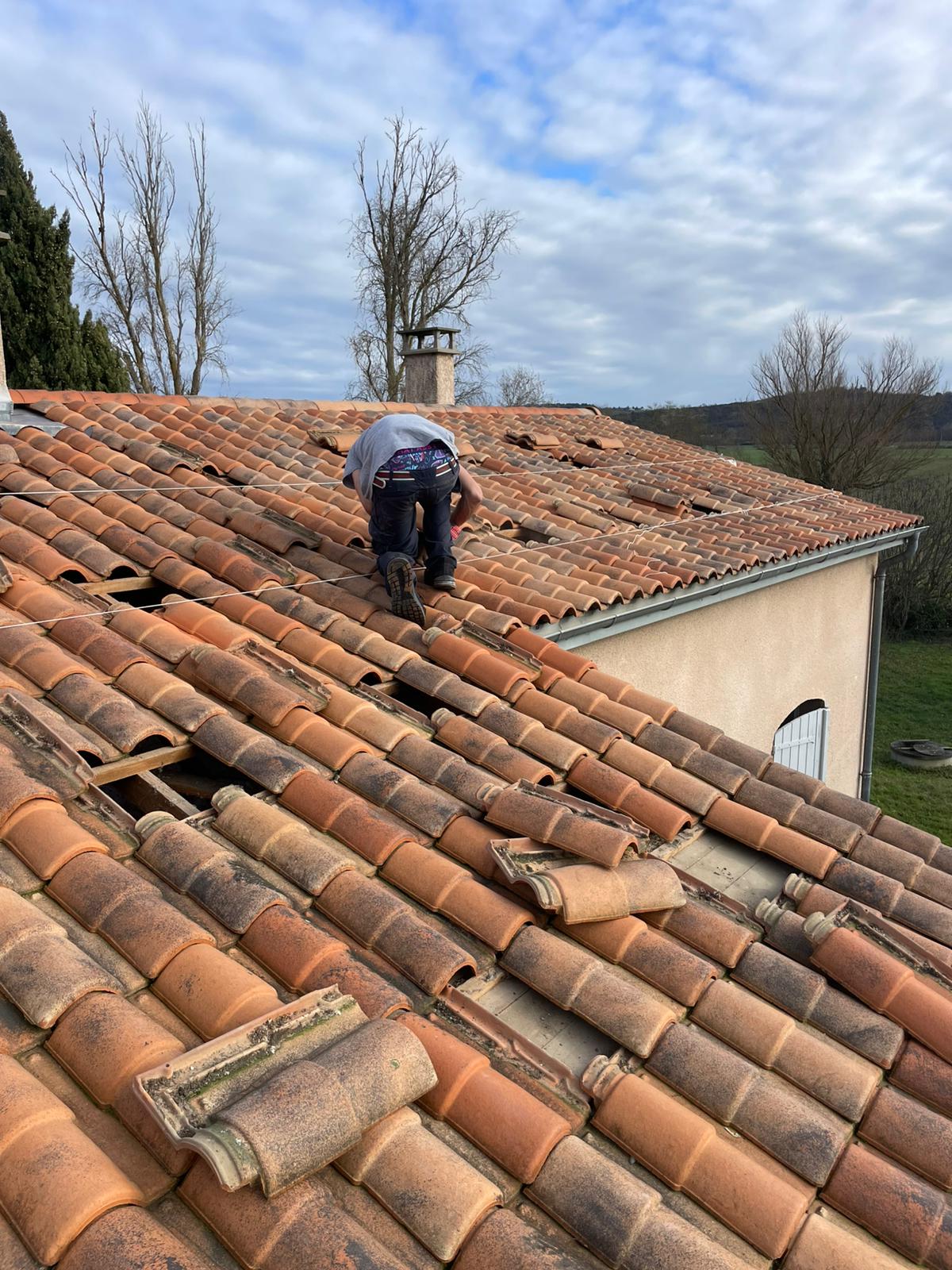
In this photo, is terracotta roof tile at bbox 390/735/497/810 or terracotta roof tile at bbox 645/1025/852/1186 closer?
terracotta roof tile at bbox 645/1025/852/1186

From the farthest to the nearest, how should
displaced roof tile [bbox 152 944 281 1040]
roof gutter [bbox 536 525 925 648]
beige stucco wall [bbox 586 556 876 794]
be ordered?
beige stucco wall [bbox 586 556 876 794]
roof gutter [bbox 536 525 925 648]
displaced roof tile [bbox 152 944 281 1040]

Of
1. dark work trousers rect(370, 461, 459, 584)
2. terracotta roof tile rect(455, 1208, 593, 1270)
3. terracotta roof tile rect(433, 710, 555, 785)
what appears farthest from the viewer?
dark work trousers rect(370, 461, 459, 584)

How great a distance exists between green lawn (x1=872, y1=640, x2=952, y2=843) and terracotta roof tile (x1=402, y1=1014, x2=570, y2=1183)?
13760 mm

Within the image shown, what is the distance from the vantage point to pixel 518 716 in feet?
12.3

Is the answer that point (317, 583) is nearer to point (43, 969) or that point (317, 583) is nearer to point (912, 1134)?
point (43, 969)

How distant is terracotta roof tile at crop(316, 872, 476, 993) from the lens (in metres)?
2.25

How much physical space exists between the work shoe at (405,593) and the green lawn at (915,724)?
12.3 metres

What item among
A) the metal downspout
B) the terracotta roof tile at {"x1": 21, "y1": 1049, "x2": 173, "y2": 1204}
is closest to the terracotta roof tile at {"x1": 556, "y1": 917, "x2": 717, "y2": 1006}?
the terracotta roof tile at {"x1": 21, "y1": 1049, "x2": 173, "y2": 1204}

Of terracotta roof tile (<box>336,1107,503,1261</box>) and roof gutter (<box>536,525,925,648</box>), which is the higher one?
roof gutter (<box>536,525,925,648</box>)

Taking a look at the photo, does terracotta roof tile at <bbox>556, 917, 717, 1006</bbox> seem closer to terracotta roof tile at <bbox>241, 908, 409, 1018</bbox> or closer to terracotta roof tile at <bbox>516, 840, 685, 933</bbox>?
terracotta roof tile at <bbox>516, 840, 685, 933</bbox>

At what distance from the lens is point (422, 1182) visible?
1649mm

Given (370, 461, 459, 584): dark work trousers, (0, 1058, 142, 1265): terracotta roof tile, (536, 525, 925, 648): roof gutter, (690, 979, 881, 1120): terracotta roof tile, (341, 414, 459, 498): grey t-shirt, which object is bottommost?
(690, 979, 881, 1120): terracotta roof tile

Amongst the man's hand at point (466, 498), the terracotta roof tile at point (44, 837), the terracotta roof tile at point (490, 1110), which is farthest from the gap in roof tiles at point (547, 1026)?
the man's hand at point (466, 498)

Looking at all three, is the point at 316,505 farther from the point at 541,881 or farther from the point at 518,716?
the point at 541,881
